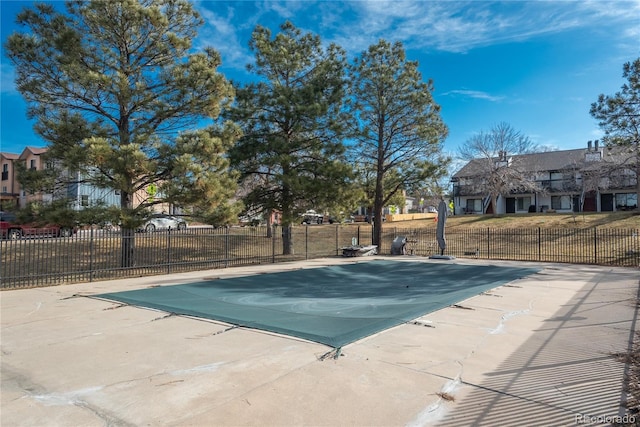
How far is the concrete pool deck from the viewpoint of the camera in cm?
353

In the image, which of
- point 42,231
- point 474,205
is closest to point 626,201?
point 474,205

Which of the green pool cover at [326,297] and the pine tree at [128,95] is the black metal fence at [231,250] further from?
the green pool cover at [326,297]

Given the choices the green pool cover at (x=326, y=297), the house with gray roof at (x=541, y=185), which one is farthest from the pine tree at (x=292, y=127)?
the house with gray roof at (x=541, y=185)

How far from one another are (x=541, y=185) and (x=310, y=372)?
4196 centimetres

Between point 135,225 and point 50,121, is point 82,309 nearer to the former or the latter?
point 135,225

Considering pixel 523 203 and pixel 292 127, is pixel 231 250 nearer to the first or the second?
pixel 292 127

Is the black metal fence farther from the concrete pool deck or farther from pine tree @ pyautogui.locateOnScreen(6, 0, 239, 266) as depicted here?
the concrete pool deck

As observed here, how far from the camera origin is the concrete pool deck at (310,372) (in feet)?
11.6

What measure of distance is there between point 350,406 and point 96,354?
354 centimetres

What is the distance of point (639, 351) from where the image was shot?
5.24 m

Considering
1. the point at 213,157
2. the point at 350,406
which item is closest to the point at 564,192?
the point at 213,157

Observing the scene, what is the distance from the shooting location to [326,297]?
29.6 ft

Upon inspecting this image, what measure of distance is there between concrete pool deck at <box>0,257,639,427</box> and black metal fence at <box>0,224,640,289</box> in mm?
5910

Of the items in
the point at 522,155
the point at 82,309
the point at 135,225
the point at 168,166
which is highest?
the point at 522,155
